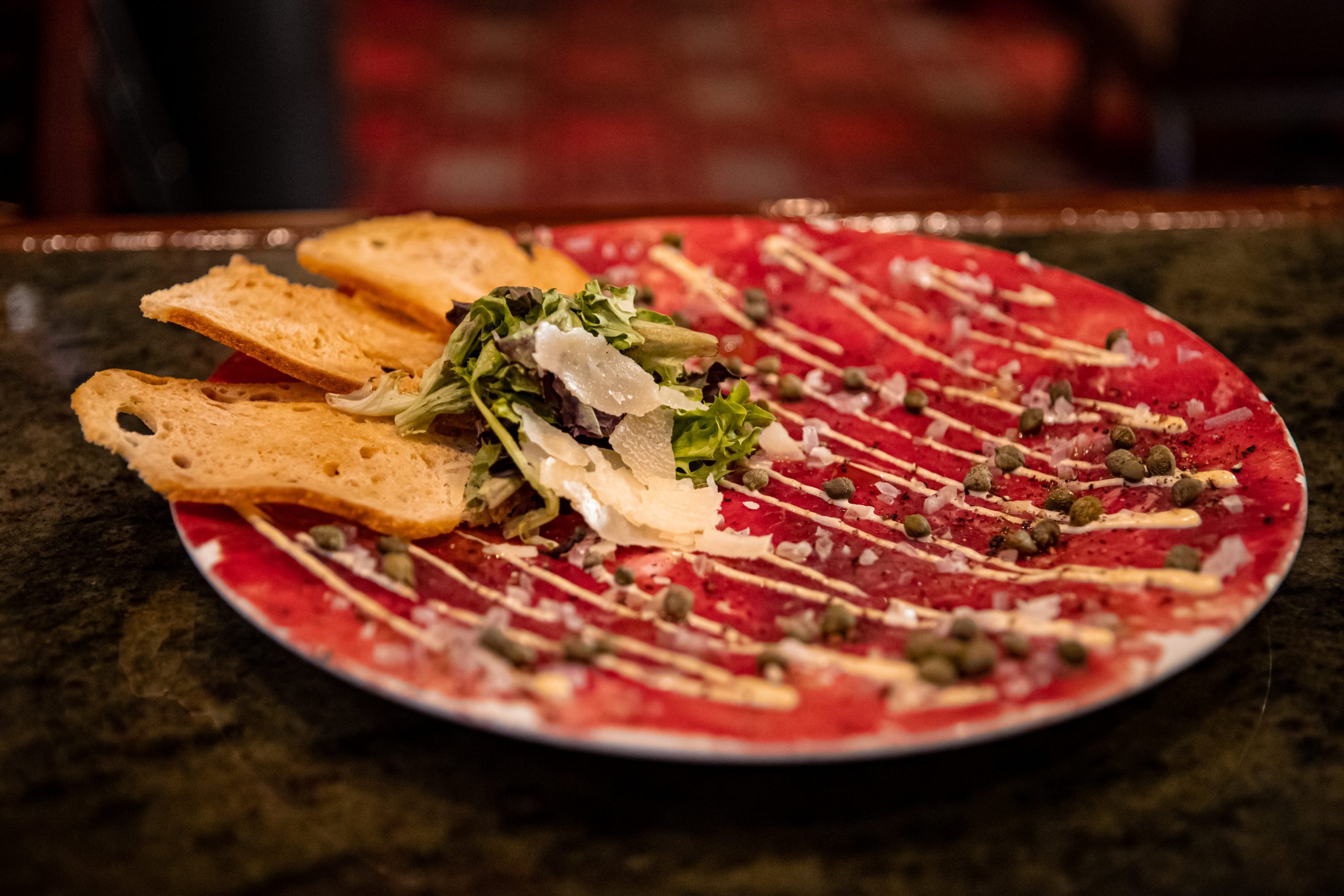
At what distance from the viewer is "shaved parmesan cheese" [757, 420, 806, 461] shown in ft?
7.73

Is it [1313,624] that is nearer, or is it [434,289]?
[1313,624]

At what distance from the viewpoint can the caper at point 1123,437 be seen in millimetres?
2260

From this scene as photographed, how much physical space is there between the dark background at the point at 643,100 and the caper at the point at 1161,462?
2.05m

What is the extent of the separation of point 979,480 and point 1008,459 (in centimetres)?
11

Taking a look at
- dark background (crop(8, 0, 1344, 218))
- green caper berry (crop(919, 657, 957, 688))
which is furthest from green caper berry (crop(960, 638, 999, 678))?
dark background (crop(8, 0, 1344, 218))

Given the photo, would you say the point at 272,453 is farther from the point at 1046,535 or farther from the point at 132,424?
the point at 1046,535

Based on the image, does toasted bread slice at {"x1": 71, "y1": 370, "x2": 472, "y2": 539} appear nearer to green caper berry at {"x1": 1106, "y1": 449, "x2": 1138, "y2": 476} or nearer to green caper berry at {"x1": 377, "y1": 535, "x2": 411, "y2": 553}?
green caper berry at {"x1": 377, "y1": 535, "x2": 411, "y2": 553}

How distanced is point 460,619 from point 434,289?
3.49 feet

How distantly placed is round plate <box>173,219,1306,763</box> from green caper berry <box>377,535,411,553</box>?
56 millimetres

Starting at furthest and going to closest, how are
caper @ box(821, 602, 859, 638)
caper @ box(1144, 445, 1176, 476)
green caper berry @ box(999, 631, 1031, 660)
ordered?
caper @ box(1144, 445, 1176, 476) < caper @ box(821, 602, 859, 638) < green caper berry @ box(999, 631, 1031, 660)

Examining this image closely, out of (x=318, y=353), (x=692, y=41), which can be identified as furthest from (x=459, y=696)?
(x=692, y=41)

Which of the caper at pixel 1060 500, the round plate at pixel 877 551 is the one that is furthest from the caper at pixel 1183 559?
the caper at pixel 1060 500

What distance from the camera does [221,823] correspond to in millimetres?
1593

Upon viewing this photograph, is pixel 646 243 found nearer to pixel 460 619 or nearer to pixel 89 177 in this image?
pixel 460 619
